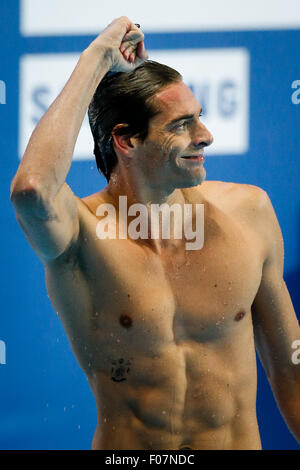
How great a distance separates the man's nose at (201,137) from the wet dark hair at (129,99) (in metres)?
0.09

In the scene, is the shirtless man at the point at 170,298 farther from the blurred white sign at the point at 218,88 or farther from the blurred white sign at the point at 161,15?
the blurred white sign at the point at 161,15

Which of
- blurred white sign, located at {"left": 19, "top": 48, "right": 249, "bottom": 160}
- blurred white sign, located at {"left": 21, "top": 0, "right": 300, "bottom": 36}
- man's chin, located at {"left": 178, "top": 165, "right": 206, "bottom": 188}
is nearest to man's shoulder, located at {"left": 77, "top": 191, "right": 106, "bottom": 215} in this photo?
man's chin, located at {"left": 178, "top": 165, "right": 206, "bottom": 188}

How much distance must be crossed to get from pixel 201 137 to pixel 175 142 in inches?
1.9

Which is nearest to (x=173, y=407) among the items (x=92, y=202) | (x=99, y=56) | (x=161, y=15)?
(x=92, y=202)

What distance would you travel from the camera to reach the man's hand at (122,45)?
50.1 inches

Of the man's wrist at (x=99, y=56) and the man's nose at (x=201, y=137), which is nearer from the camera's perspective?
the man's wrist at (x=99, y=56)

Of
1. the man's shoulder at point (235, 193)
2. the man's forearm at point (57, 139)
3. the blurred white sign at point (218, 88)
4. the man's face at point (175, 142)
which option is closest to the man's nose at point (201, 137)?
the man's face at point (175, 142)

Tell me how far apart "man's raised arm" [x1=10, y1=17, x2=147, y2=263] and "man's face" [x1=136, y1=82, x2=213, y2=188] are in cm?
15

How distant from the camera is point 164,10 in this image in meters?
2.19

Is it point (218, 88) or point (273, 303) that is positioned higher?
point (218, 88)

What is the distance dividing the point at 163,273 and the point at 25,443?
1067 mm

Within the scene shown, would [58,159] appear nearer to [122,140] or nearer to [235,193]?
[122,140]

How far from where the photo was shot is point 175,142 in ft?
4.60
